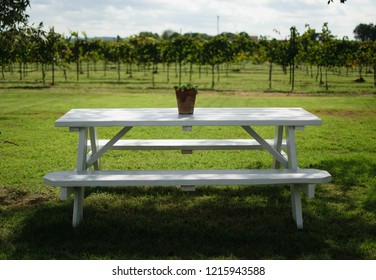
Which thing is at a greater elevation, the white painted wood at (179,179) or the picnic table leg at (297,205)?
the white painted wood at (179,179)

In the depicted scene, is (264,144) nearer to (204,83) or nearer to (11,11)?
(11,11)

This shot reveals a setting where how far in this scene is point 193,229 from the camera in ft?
16.7

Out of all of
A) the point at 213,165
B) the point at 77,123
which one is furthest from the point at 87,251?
the point at 213,165

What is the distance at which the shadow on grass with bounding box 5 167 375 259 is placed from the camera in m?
4.52

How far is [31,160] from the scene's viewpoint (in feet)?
27.2

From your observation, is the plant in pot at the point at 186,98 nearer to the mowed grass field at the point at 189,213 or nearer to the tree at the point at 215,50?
the mowed grass field at the point at 189,213

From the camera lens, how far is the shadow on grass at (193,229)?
452cm

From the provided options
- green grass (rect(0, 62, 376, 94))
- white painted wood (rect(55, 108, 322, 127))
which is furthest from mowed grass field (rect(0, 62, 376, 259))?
green grass (rect(0, 62, 376, 94))

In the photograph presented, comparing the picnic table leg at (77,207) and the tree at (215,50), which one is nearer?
the picnic table leg at (77,207)

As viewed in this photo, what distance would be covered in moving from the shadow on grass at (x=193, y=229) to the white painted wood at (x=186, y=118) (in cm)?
104

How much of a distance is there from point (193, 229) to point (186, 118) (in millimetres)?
1116

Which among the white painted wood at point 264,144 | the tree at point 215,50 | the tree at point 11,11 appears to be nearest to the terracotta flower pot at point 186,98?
the white painted wood at point 264,144

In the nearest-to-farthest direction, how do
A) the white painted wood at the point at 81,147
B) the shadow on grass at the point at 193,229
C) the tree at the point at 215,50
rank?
the shadow on grass at the point at 193,229 → the white painted wood at the point at 81,147 → the tree at the point at 215,50

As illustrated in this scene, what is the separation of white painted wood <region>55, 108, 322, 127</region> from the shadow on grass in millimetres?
1037
